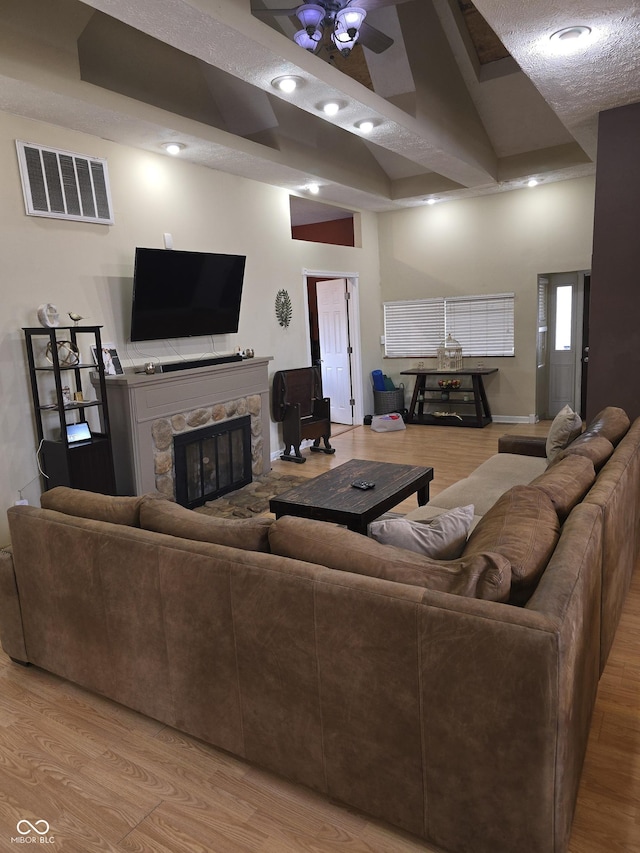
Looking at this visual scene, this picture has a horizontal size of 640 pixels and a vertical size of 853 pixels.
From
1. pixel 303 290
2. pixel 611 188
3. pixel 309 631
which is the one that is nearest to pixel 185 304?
pixel 303 290

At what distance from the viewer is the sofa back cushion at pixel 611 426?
3.26 m

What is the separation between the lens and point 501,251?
755 centimetres

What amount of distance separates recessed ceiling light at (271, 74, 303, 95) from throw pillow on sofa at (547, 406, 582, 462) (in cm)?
269

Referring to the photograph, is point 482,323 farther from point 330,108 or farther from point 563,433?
point 563,433

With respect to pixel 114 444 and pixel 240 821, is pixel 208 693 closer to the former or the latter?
pixel 240 821

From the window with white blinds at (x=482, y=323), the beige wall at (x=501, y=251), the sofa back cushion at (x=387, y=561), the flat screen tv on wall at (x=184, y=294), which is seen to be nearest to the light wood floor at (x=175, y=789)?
the sofa back cushion at (x=387, y=561)

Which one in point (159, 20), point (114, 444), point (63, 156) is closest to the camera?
point (159, 20)

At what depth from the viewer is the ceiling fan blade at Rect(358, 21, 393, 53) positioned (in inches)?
149

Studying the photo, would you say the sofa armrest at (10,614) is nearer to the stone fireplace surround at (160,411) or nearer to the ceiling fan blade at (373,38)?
the stone fireplace surround at (160,411)

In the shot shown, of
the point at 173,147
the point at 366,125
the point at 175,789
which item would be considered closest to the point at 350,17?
the point at 366,125

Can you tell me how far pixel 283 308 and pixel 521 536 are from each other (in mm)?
5110

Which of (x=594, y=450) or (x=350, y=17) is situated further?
(x=350, y=17)

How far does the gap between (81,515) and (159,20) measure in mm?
2402

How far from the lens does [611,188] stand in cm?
430
